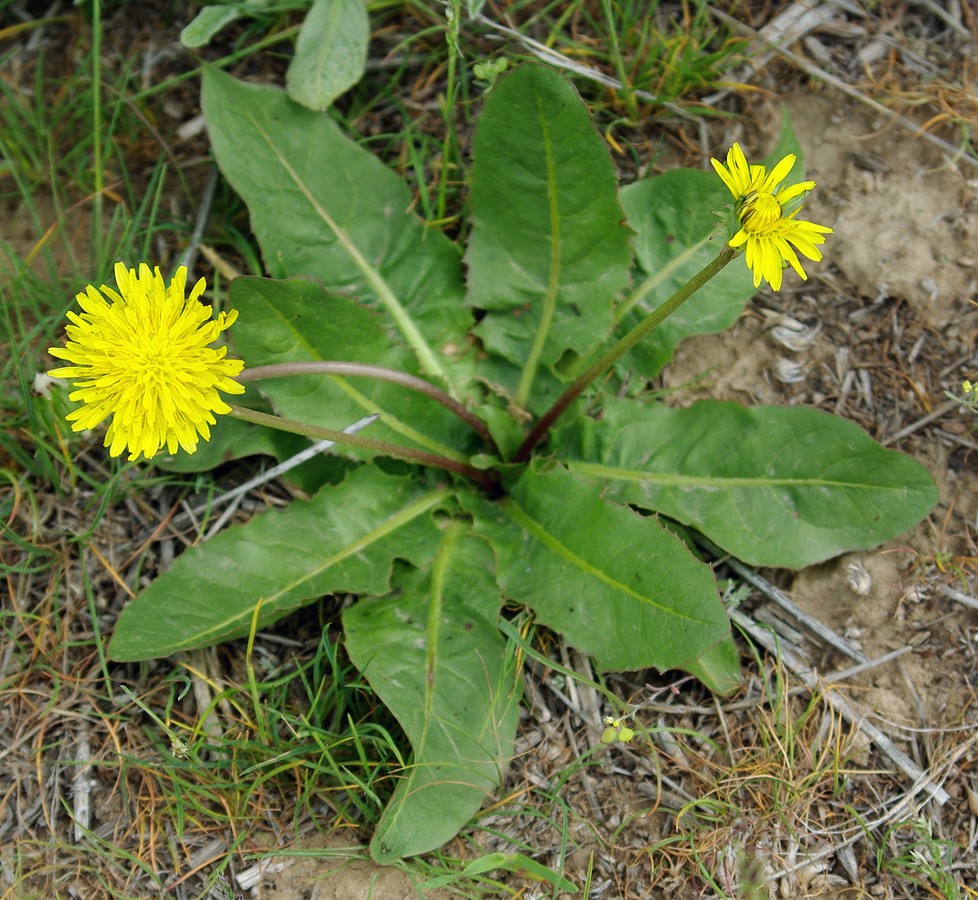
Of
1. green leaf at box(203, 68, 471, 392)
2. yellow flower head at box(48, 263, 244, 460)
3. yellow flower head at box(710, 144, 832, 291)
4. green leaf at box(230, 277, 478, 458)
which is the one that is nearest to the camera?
yellow flower head at box(710, 144, 832, 291)

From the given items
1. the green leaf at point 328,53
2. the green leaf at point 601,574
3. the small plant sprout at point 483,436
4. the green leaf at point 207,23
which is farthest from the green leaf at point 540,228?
the green leaf at point 207,23

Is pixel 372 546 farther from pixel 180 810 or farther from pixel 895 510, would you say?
pixel 895 510

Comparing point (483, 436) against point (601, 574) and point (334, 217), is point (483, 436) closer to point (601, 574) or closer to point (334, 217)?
point (601, 574)

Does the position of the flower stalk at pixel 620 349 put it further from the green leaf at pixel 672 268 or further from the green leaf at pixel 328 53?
the green leaf at pixel 328 53

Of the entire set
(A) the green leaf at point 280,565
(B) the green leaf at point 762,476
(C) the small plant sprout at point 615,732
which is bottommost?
(C) the small plant sprout at point 615,732

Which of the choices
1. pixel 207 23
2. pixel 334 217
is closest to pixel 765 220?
pixel 334 217

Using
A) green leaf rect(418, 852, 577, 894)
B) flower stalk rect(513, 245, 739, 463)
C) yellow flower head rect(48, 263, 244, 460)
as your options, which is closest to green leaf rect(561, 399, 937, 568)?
flower stalk rect(513, 245, 739, 463)

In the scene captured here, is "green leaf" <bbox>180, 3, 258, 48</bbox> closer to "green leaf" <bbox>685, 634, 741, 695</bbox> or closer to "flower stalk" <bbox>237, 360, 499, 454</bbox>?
"flower stalk" <bbox>237, 360, 499, 454</bbox>
